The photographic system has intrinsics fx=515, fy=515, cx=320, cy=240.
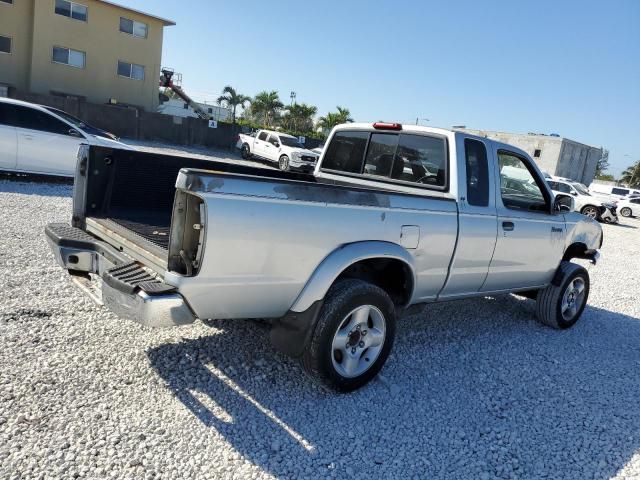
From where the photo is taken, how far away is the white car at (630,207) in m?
27.3

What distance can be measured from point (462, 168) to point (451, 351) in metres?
1.65

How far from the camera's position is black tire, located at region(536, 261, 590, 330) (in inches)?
219

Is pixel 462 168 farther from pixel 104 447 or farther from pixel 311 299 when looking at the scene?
pixel 104 447

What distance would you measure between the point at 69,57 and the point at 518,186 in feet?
97.1

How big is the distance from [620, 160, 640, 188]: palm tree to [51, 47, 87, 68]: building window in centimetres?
6758

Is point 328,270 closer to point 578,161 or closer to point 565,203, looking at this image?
point 565,203

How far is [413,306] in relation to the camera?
14.1 feet

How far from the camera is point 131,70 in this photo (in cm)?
3055

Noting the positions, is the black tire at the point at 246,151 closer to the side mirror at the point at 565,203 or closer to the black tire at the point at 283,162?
the black tire at the point at 283,162

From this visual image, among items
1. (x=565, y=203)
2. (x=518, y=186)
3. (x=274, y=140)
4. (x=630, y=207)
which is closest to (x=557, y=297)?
(x=565, y=203)

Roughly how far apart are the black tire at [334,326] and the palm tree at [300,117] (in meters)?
53.0

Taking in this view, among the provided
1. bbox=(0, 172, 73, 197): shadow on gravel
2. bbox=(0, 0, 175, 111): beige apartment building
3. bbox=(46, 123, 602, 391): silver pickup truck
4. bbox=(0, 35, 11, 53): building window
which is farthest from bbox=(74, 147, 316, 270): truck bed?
bbox=(0, 35, 11, 53): building window

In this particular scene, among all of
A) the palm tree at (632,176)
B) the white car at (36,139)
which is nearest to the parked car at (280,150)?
the white car at (36,139)

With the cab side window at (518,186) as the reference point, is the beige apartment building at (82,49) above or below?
above
